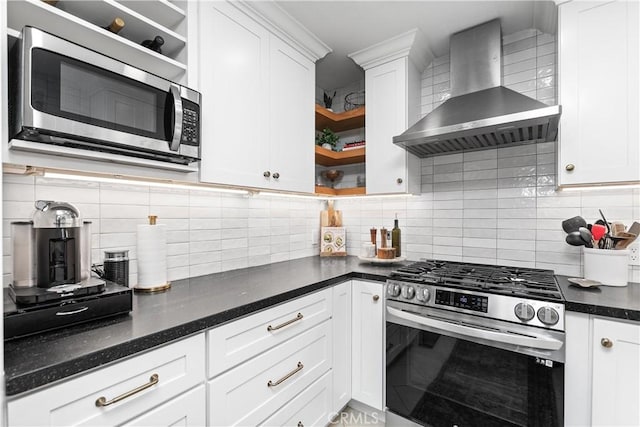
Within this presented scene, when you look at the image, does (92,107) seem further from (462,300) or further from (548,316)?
(548,316)

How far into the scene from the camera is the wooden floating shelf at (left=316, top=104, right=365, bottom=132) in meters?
2.36

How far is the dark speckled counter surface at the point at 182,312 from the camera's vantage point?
73 cm

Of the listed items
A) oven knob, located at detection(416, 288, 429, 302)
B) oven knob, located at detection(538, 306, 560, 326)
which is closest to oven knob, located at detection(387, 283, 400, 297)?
oven knob, located at detection(416, 288, 429, 302)

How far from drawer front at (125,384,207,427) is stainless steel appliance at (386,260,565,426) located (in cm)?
101

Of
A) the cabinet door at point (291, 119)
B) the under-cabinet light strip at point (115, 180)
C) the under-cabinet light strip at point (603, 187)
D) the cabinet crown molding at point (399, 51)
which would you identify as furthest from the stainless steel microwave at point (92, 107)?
the under-cabinet light strip at point (603, 187)

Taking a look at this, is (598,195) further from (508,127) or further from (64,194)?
(64,194)

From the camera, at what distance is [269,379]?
1.30m

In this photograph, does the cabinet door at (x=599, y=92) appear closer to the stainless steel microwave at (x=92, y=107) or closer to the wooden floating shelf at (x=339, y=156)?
the wooden floating shelf at (x=339, y=156)

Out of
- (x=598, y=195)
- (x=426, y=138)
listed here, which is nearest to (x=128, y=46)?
(x=426, y=138)

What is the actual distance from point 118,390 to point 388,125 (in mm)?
2011

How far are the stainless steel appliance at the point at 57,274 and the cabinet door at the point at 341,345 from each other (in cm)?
106

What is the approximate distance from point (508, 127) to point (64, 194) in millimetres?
2060

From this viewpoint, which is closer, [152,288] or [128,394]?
[128,394]

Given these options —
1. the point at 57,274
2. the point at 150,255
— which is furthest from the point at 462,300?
the point at 57,274
